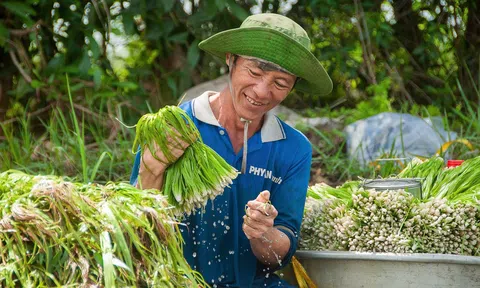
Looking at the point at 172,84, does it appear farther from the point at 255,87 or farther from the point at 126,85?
the point at 255,87

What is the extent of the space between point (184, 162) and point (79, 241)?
3.29 feet

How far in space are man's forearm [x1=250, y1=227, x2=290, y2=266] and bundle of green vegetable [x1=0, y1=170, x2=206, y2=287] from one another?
Result: 47.8 inches

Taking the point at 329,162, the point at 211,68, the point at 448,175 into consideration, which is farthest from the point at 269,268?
the point at 211,68

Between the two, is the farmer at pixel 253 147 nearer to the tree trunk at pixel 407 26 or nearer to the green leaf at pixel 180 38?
the green leaf at pixel 180 38

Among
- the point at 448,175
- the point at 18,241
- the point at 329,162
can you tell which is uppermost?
the point at 18,241

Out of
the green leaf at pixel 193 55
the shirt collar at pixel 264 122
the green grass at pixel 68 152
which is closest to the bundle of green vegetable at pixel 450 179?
the shirt collar at pixel 264 122

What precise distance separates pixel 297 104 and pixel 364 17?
3.80ft

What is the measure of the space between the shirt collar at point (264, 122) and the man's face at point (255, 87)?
14 centimetres

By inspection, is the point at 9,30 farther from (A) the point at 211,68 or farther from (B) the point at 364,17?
(B) the point at 364,17

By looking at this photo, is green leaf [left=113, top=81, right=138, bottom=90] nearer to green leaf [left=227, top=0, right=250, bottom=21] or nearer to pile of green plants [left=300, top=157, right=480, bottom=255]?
green leaf [left=227, top=0, right=250, bottom=21]

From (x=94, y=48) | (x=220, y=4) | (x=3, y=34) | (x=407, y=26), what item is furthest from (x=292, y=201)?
(x=407, y=26)

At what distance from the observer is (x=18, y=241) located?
1.82 metres

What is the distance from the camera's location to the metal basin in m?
3.02

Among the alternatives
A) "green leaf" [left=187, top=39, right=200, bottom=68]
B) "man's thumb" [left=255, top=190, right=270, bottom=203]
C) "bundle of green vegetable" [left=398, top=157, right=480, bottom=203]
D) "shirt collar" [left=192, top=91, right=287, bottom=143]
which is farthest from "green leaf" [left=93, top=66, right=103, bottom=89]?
"man's thumb" [left=255, top=190, right=270, bottom=203]
